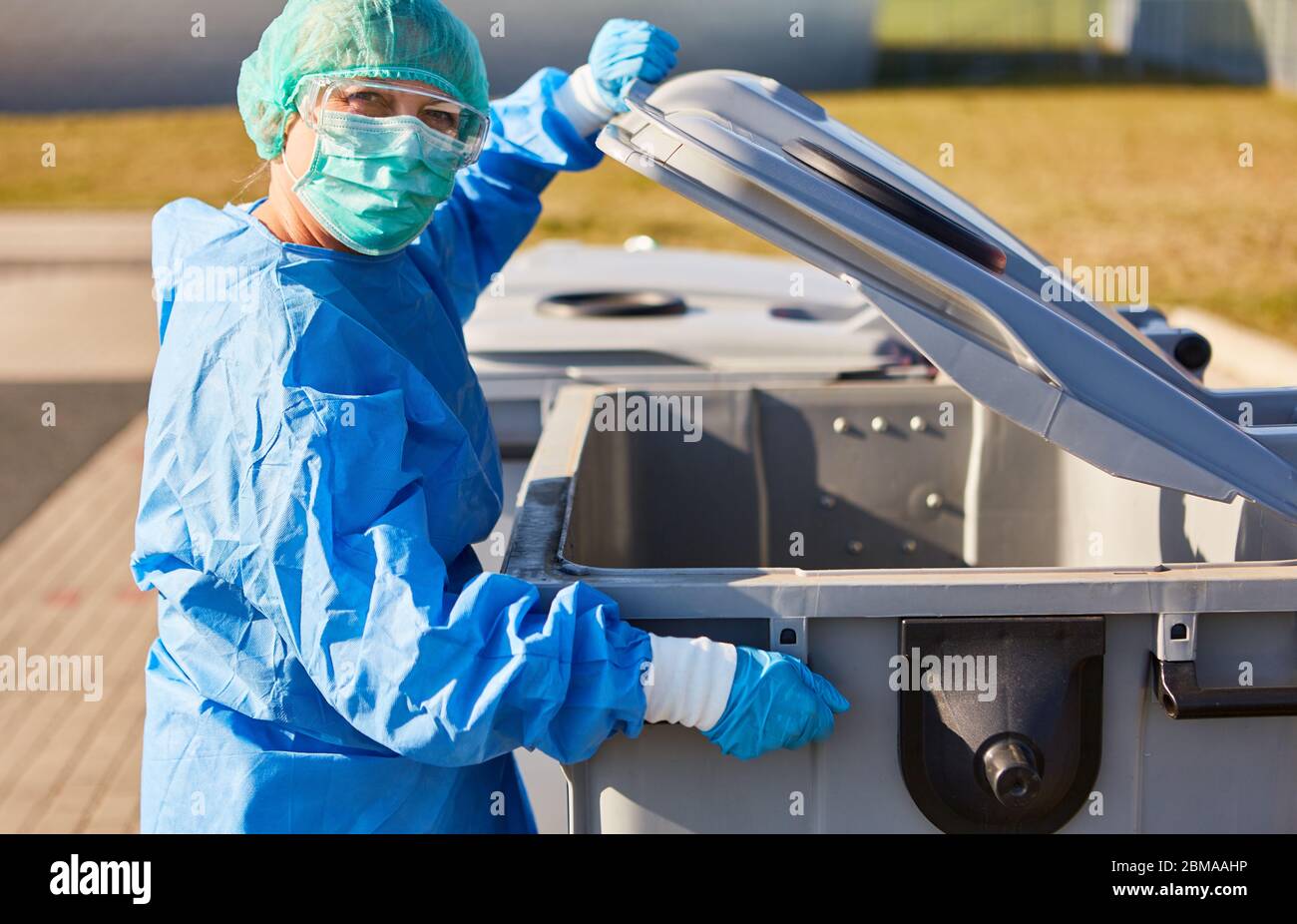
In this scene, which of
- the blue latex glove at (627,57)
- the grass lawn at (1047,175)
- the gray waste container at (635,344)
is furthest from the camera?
the grass lawn at (1047,175)

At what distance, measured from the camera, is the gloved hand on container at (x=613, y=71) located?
2270 millimetres

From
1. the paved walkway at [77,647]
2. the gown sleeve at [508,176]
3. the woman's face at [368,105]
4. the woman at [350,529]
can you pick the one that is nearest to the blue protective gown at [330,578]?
the woman at [350,529]

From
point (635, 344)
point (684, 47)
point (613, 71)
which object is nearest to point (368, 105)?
point (613, 71)

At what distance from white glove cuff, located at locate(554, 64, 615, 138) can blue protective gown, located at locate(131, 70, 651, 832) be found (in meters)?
0.55

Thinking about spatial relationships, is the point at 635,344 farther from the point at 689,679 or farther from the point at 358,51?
the point at 689,679

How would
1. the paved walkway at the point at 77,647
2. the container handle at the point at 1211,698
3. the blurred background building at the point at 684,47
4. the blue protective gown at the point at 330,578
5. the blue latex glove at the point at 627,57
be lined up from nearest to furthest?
the blue protective gown at the point at 330,578 → the container handle at the point at 1211,698 → the blue latex glove at the point at 627,57 → the paved walkway at the point at 77,647 → the blurred background building at the point at 684,47

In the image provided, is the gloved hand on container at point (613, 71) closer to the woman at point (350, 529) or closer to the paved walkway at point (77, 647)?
the woman at point (350, 529)

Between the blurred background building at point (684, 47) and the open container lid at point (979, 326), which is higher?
the blurred background building at point (684, 47)

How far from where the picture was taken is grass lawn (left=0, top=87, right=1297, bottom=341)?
10234 millimetres

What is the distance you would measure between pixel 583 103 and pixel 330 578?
116 cm

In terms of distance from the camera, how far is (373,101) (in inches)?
71.4

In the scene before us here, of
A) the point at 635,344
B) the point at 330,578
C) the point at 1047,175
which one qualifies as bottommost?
the point at 330,578

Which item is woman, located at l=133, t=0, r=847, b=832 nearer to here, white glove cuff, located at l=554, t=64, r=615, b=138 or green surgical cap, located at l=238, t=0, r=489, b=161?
green surgical cap, located at l=238, t=0, r=489, b=161

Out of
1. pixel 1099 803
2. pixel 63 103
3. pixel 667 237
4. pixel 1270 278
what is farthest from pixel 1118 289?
pixel 63 103
